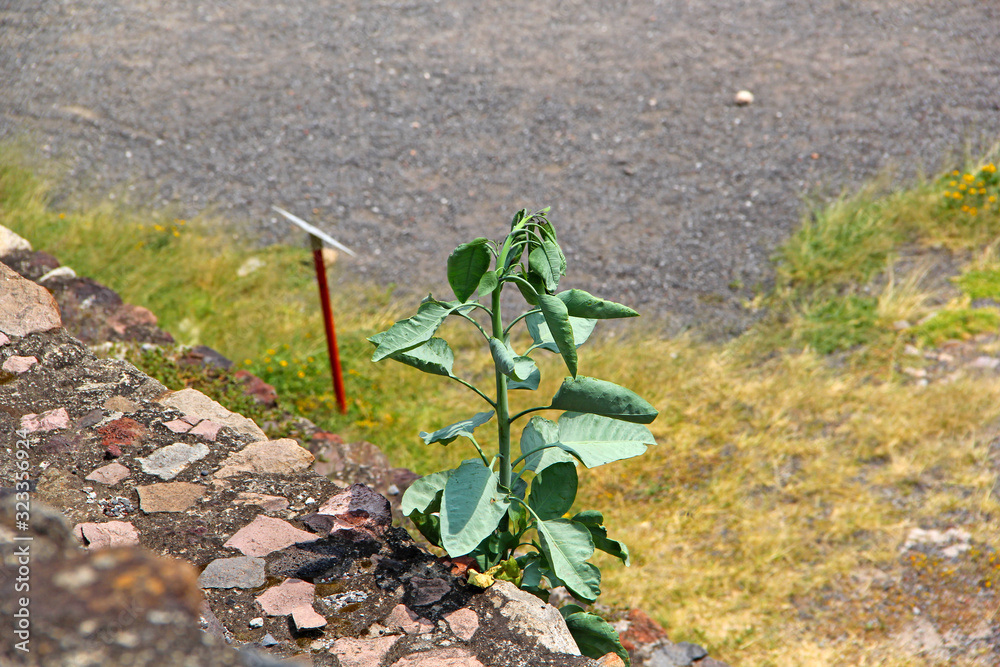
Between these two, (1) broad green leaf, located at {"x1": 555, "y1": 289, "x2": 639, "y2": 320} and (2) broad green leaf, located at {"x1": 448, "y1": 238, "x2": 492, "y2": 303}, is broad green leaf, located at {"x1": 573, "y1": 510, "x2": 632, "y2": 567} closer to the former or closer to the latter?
(1) broad green leaf, located at {"x1": 555, "y1": 289, "x2": 639, "y2": 320}

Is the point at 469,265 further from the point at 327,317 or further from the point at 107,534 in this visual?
the point at 327,317

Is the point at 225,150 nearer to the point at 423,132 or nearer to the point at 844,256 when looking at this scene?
the point at 423,132

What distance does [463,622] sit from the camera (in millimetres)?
2047

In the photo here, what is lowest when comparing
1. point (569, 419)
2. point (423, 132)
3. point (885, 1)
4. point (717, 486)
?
point (717, 486)

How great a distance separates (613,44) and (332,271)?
4068 mm

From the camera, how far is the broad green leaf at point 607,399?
1.99 meters

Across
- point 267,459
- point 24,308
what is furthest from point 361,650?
point 24,308

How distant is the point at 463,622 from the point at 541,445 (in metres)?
0.50

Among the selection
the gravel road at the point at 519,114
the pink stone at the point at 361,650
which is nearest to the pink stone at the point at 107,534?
the pink stone at the point at 361,650

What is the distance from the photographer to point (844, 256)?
551 cm

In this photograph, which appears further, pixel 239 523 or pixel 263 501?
pixel 263 501

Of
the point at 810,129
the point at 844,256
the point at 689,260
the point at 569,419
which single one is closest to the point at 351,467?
the point at 569,419

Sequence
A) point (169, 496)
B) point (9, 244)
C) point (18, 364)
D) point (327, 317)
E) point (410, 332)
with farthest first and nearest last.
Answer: point (9, 244)
point (327, 317)
point (18, 364)
point (169, 496)
point (410, 332)

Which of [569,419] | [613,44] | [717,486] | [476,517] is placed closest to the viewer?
[476,517]
